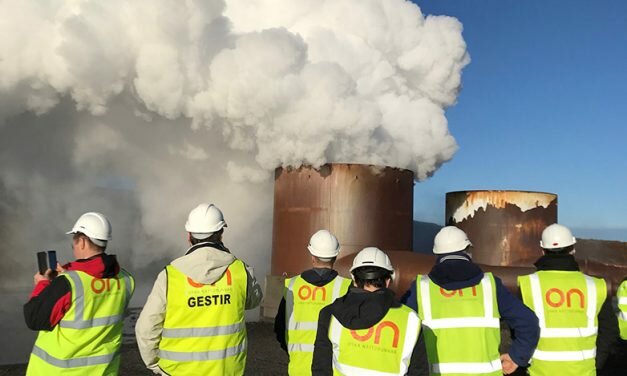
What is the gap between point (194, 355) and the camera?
319 centimetres

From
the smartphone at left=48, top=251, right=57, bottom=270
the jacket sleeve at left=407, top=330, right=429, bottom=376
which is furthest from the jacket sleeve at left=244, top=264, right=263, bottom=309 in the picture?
the jacket sleeve at left=407, top=330, right=429, bottom=376

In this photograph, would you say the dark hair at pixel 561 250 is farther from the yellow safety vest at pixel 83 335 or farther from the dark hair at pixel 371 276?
the yellow safety vest at pixel 83 335

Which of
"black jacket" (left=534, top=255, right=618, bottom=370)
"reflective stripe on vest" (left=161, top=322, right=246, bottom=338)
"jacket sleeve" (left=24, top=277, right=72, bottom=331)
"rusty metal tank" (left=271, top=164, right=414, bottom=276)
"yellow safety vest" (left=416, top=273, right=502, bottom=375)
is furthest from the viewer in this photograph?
"rusty metal tank" (left=271, top=164, right=414, bottom=276)

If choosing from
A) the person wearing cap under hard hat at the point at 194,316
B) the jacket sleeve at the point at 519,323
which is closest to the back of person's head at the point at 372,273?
the jacket sleeve at the point at 519,323

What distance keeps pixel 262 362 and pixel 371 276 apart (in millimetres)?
6340

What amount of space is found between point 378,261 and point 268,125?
1148cm

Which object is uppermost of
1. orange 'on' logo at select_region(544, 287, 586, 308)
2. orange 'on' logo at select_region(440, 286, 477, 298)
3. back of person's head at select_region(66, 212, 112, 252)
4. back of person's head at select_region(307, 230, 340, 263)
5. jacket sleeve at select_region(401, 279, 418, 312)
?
back of person's head at select_region(66, 212, 112, 252)

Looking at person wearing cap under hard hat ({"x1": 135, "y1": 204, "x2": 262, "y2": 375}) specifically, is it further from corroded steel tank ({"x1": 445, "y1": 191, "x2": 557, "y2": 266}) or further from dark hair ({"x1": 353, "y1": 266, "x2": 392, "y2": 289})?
A: corroded steel tank ({"x1": 445, "y1": 191, "x2": 557, "y2": 266})

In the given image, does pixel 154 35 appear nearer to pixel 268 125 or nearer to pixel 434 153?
pixel 268 125

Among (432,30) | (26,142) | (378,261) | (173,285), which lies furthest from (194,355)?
(432,30)

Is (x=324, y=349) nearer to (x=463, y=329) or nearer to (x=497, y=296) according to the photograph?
(x=463, y=329)

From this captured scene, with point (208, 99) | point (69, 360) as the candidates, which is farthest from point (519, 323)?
point (208, 99)

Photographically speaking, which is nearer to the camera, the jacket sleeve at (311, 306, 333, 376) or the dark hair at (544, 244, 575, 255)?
the jacket sleeve at (311, 306, 333, 376)

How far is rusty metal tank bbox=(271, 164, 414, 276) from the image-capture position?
43.9ft
